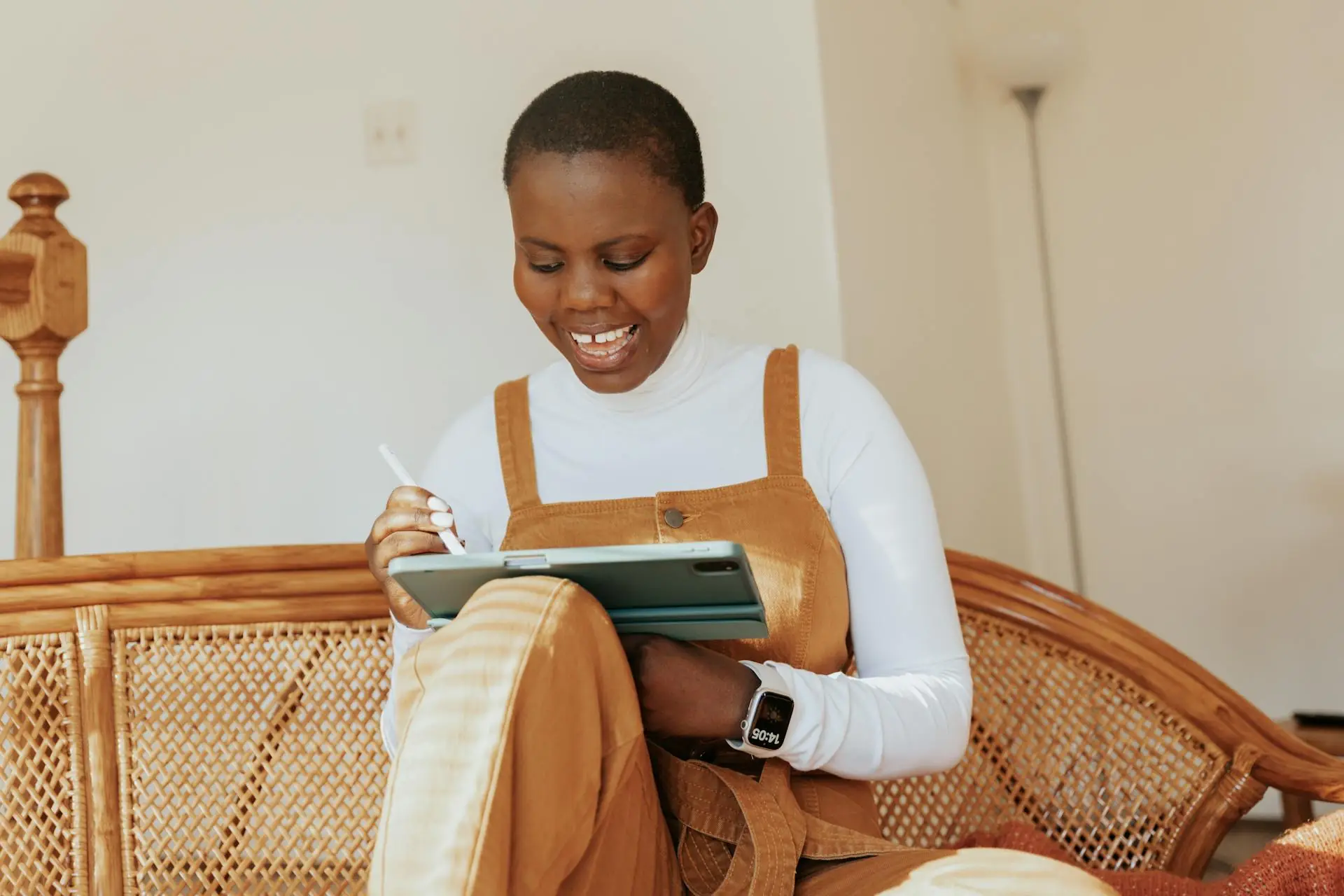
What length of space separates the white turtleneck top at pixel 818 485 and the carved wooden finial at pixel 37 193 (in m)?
0.69

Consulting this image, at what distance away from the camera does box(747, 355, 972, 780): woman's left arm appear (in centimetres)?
122

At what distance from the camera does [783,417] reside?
4.56ft

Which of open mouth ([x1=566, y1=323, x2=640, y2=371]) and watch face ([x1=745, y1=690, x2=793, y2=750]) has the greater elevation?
open mouth ([x1=566, y1=323, x2=640, y2=371])

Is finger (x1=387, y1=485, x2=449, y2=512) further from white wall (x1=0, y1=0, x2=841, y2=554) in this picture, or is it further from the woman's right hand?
white wall (x1=0, y1=0, x2=841, y2=554)

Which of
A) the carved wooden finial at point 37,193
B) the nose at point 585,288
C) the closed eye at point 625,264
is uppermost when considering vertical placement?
the carved wooden finial at point 37,193

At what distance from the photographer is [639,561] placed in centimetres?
99

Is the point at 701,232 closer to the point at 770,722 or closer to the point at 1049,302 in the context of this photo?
the point at 770,722

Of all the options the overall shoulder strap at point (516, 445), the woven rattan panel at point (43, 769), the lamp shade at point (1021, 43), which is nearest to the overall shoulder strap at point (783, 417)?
the overall shoulder strap at point (516, 445)

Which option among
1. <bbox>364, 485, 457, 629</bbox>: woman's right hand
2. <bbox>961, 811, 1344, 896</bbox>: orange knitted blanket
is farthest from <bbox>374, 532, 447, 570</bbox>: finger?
<bbox>961, 811, 1344, 896</bbox>: orange knitted blanket

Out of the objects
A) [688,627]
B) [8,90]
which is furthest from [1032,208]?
[688,627]

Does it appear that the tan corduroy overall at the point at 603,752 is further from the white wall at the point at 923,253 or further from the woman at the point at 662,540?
the white wall at the point at 923,253

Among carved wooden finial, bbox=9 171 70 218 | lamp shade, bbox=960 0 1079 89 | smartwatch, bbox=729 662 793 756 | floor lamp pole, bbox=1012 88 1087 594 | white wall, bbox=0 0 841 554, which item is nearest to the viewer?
smartwatch, bbox=729 662 793 756

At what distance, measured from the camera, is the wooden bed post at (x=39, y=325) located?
1757 mm

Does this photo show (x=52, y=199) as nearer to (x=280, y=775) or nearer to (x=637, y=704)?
(x=280, y=775)
